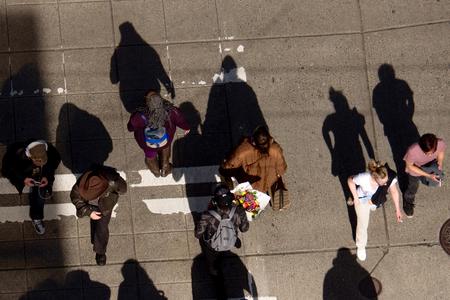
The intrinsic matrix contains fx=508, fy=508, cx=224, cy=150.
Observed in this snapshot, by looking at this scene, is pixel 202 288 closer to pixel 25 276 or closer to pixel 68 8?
pixel 25 276

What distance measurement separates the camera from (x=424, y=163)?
20.8 feet

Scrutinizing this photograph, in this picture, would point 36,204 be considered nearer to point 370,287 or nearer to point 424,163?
point 370,287

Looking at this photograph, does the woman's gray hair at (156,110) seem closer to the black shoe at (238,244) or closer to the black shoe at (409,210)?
the black shoe at (238,244)

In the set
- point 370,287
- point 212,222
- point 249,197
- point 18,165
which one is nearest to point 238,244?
point 249,197

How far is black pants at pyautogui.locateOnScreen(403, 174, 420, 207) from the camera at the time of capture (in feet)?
22.2

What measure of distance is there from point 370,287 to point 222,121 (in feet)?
10.2

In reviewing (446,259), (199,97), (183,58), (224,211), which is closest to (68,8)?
(183,58)

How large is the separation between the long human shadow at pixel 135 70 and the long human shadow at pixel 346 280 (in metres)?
3.36

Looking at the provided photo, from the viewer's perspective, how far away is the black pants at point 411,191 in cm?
676

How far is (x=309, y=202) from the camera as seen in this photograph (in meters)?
7.21

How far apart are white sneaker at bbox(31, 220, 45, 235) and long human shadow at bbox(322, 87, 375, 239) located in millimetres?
4120

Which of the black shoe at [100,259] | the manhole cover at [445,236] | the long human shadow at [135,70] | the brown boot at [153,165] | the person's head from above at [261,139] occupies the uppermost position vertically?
the long human shadow at [135,70]

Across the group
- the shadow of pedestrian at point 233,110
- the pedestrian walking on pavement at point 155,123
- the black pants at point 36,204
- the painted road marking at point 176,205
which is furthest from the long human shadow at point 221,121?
the black pants at point 36,204

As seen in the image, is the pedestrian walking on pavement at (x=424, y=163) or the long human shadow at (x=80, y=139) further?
the long human shadow at (x=80, y=139)
